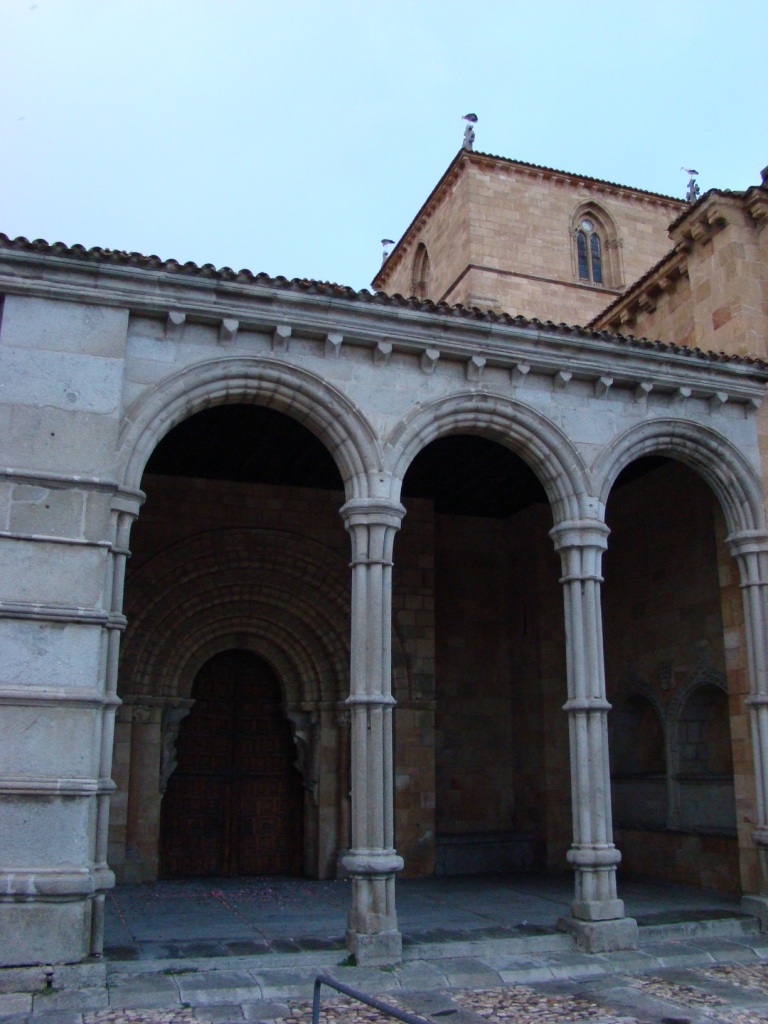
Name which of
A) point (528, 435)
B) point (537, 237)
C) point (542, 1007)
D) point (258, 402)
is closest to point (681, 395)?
point (528, 435)

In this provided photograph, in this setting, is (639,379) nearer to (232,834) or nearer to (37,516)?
(37,516)

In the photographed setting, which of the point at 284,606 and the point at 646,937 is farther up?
the point at 284,606

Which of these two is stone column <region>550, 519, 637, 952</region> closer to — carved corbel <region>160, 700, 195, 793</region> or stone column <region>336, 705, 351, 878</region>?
stone column <region>336, 705, 351, 878</region>

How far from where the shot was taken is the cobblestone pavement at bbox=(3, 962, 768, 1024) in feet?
20.6

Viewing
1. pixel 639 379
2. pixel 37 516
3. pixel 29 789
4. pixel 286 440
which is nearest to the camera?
pixel 29 789

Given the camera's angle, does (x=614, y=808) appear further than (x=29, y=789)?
Yes

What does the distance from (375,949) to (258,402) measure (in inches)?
188

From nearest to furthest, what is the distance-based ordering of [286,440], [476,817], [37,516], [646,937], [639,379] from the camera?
[37,516] → [646,937] → [639,379] → [286,440] → [476,817]

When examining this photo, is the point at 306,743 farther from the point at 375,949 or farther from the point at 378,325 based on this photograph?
the point at 378,325

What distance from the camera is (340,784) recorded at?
472 inches

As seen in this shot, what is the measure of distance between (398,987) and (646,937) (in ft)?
8.67

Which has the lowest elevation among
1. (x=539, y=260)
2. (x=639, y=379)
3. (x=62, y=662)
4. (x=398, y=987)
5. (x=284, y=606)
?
(x=398, y=987)

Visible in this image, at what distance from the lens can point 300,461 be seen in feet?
39.2

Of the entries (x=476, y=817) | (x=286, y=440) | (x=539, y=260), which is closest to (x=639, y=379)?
(x=286, y=440)
